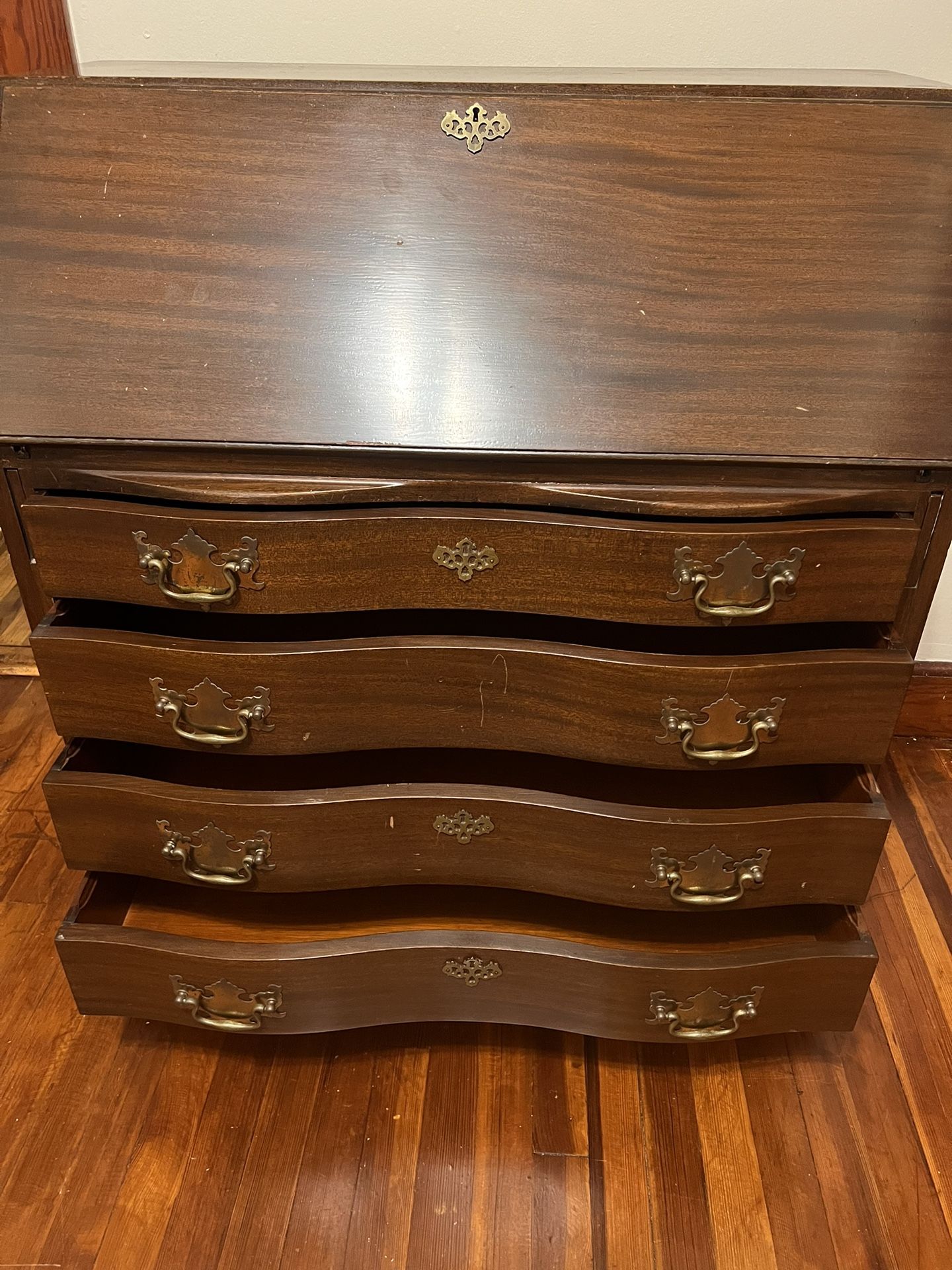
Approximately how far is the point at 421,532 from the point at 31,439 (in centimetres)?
37

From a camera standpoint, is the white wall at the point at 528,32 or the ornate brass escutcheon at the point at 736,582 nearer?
the ornate brass escutcheon at the point at 736,582

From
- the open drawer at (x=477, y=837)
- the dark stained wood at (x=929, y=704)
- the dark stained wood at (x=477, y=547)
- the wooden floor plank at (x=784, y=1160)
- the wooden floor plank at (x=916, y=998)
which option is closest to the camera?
the dark stained wood at (x=477, y=547)

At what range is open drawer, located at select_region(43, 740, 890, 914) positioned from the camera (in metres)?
1.00

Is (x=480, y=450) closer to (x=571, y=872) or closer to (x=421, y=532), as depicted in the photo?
(x=421, y=532)

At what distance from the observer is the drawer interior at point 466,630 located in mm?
1063

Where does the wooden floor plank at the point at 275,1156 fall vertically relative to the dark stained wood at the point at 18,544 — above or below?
below

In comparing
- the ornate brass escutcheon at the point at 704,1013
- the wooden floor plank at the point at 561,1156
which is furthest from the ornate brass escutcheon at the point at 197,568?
the wooden floor plank at the point at 561,1156

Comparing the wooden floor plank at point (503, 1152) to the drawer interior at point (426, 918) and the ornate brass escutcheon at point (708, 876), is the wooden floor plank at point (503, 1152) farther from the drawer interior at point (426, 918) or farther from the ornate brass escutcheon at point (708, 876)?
the ornate brass escutcheon at point (708, 876)

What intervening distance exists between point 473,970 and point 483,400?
0.64 meters

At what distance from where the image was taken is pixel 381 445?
34.5 inches

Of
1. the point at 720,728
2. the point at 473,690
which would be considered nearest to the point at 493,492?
the point at 473,690

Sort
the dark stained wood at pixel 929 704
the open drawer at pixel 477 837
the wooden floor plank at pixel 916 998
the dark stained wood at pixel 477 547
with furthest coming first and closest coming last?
the dark stained wood at pixel 929 704
the wooden floor plank at pixel 916 998
the open drawer at pixel 477 837
the dark stained wood at pixel 477 547

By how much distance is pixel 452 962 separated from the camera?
1.10m

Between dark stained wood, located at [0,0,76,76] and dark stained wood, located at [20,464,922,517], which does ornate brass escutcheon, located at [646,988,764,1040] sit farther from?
dark stained wood, located at [0,0,76,76]
